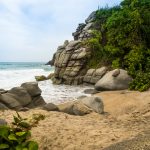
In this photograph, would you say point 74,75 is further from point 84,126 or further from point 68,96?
point 84,126

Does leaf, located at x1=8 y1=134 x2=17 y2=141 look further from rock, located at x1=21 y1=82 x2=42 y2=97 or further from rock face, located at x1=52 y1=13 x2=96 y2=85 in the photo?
rock face, located at x1=52 y1=13 x2=96 y2=85

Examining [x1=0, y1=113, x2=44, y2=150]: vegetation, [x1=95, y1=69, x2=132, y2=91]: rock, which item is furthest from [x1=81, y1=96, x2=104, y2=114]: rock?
[x1=95, y1=69, x2=132, y2=91]: rock

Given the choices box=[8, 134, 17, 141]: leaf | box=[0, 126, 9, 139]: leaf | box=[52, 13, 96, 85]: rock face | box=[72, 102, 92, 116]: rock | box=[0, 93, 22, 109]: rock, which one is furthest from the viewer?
box=[52, 13, 96, 85]: rock face

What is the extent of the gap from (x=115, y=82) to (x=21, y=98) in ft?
21.7

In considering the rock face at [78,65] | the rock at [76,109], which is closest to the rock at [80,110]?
the rock at [76,109]

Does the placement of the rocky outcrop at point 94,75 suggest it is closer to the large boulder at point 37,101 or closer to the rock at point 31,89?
the rock at point 31,89

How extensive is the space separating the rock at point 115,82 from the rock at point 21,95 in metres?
5.90

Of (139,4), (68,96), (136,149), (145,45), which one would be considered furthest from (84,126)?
(139,4)

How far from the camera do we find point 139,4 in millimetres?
23188

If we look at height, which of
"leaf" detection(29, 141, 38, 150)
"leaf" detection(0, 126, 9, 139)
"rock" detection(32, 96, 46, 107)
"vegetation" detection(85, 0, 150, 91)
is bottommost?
"leaf" detection(29, 141, 38, 150)

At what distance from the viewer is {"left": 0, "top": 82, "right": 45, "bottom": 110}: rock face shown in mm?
12781

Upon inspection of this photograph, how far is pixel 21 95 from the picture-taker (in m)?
14.1

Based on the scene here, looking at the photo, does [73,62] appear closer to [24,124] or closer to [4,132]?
[24,124]

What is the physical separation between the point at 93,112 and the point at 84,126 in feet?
7.80
